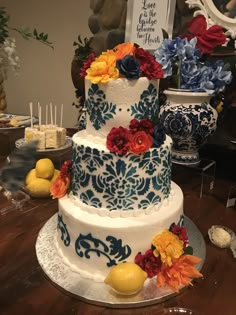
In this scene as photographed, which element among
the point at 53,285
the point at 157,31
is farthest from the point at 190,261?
the point at 157,31

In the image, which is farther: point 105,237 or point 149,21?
point 149,21

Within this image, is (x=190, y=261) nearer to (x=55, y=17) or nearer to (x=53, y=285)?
(x=53, y=285)

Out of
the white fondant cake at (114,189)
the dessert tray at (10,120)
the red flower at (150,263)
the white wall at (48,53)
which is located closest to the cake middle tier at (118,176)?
the white fondant cake at (114,189)

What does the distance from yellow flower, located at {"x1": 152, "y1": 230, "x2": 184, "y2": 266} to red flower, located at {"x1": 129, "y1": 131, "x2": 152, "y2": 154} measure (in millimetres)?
202

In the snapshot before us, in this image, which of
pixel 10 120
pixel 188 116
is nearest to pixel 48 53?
pixel 10 120

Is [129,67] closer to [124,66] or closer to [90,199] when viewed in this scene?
[124,66]

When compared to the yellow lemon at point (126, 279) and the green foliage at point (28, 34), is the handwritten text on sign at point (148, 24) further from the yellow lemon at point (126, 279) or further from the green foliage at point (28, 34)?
the yellow lemon at point (126, 279)

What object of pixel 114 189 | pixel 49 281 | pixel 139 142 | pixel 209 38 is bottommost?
pixel 49 281

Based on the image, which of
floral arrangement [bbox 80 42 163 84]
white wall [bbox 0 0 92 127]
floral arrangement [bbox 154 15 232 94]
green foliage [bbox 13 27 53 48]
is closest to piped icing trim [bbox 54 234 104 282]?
floral arrangement [bbox 80 42 163 84]

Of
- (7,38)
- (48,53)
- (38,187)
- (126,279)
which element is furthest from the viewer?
(48,53)

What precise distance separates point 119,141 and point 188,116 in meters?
0.50

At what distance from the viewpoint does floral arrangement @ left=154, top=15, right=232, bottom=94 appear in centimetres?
110

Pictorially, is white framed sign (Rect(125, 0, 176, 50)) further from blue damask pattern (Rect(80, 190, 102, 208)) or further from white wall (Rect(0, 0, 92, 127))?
blue damask pattern (Rect(80, 190, 102, 208))

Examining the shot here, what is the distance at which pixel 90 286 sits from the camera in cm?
69
